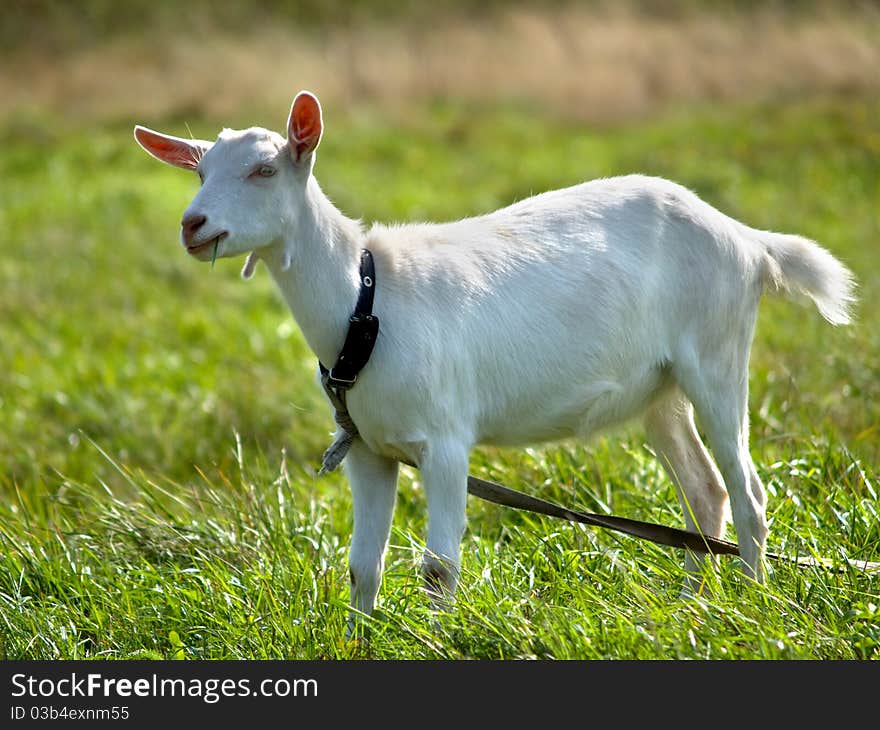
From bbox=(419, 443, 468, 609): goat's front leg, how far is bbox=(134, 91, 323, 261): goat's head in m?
0.82

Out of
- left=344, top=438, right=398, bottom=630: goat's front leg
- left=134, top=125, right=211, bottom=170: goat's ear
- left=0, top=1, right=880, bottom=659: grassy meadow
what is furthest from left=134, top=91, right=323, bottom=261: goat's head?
left=0, top=1, right=880, bottom=659: grassy meadow

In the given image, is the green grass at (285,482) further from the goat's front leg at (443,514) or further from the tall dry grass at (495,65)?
the tall dry grass at (495,65)

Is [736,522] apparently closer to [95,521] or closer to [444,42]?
[95,521]

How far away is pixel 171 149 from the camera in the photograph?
398 cm

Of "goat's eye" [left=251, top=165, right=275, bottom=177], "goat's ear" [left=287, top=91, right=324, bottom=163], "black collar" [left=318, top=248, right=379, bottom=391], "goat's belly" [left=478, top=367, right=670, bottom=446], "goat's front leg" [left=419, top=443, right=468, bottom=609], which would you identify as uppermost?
"goat's ear" [left=287, top=91, right=324, bottom=163]

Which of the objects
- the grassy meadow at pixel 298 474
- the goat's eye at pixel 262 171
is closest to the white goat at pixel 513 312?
the goat's eye at pixel 262 171

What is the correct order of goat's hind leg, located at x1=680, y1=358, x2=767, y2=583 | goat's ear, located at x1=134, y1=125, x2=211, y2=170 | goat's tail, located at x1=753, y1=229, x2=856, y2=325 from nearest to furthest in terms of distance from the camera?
1. goat's ear, located at x1=134, y1=125, x2=211, y2=170
2. goat's hind leg, located at x1=680, y1=358, x2=767, y2=583
3. goat's tail, located at x1=753, y1=229, x2=856, y2=325

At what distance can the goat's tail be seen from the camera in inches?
176

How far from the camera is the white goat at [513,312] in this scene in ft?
12.4

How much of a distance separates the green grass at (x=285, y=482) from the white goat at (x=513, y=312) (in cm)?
29

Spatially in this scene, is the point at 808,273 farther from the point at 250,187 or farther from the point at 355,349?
the point at 250,187

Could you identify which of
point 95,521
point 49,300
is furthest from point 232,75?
point 95,521

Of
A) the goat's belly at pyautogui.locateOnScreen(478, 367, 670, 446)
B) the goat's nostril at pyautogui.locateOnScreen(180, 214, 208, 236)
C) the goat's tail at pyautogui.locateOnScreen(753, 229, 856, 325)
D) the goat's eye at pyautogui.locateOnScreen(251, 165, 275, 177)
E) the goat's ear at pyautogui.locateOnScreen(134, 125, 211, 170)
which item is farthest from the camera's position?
the goat's tail at pyautogui.locateOnScreen(753, 229, 856, 325)

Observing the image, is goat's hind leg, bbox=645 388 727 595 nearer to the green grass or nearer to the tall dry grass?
the green grass
